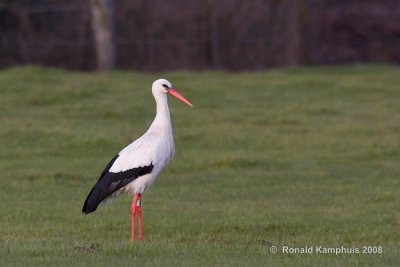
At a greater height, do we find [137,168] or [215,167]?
[137,168]

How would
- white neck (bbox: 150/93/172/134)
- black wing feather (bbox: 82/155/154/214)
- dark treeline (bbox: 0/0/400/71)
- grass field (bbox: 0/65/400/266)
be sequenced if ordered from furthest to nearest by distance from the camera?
dark treeline (bbox: 0/0/400/71)
white neck (bbox: 150/93/172/134)
black wing feather (bbox: 82/155/154/214)
grass field (bbox: 0/65/400/266)

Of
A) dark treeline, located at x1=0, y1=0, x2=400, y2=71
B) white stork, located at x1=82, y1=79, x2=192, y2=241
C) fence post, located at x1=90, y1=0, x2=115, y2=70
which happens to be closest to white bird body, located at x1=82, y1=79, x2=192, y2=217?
white stork, located at x1=82, y1=79, x2=192, y2=241

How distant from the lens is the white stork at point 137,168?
32.9ft

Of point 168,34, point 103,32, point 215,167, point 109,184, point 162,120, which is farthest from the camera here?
point 168,34

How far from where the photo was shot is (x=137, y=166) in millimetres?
10062

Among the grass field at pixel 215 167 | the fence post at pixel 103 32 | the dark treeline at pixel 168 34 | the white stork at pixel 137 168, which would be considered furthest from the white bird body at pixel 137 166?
the dark treeline at pixel 168 34

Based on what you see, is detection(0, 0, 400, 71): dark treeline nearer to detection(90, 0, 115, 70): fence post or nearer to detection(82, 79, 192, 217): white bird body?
detection(90, 0, 115, 70): fence post

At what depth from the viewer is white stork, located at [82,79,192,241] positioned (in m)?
10.0

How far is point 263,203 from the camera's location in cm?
1250

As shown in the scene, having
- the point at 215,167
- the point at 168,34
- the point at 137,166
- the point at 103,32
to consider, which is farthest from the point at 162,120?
the point at 168,34

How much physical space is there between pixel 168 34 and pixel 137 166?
16.2 metres

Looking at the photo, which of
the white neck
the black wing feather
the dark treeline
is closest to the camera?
the black wing feather

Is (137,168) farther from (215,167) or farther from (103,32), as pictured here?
(103,32)

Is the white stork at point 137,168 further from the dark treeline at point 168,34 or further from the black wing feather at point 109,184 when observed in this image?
the dark treeline at point 168,34
